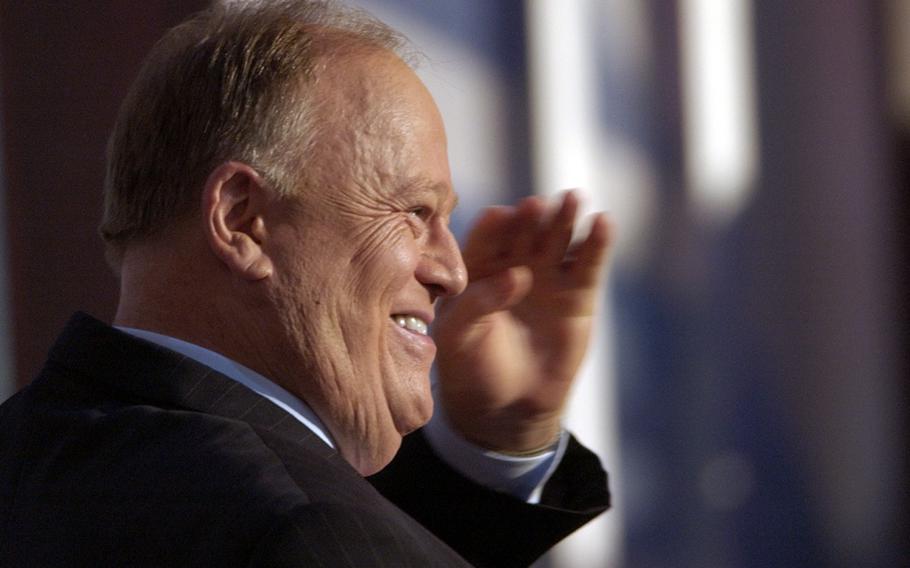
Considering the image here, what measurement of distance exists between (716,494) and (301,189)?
233 centimetres

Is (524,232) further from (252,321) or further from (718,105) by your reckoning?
(718,105)

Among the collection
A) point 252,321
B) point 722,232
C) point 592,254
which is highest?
point 252,321

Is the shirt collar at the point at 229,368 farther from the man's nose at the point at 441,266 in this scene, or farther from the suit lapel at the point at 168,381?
the man's nose at the point at 441,266

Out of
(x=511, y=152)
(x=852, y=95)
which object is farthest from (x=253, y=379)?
(x=852, y=95)

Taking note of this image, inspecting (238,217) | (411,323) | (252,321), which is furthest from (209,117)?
(411,323)

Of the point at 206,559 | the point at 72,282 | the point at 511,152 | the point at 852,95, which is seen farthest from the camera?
the point at 852,95

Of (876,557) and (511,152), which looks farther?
(876,557)

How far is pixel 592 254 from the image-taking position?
207cm

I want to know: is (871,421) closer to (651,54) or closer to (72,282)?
(651,54)

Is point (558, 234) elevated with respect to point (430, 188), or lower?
lower

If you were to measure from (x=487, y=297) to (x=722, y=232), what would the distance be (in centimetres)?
179

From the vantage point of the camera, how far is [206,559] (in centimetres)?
109

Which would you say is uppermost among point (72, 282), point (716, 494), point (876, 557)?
point (72, 282)

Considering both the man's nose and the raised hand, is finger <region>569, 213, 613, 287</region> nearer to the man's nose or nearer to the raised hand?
the raised hand
